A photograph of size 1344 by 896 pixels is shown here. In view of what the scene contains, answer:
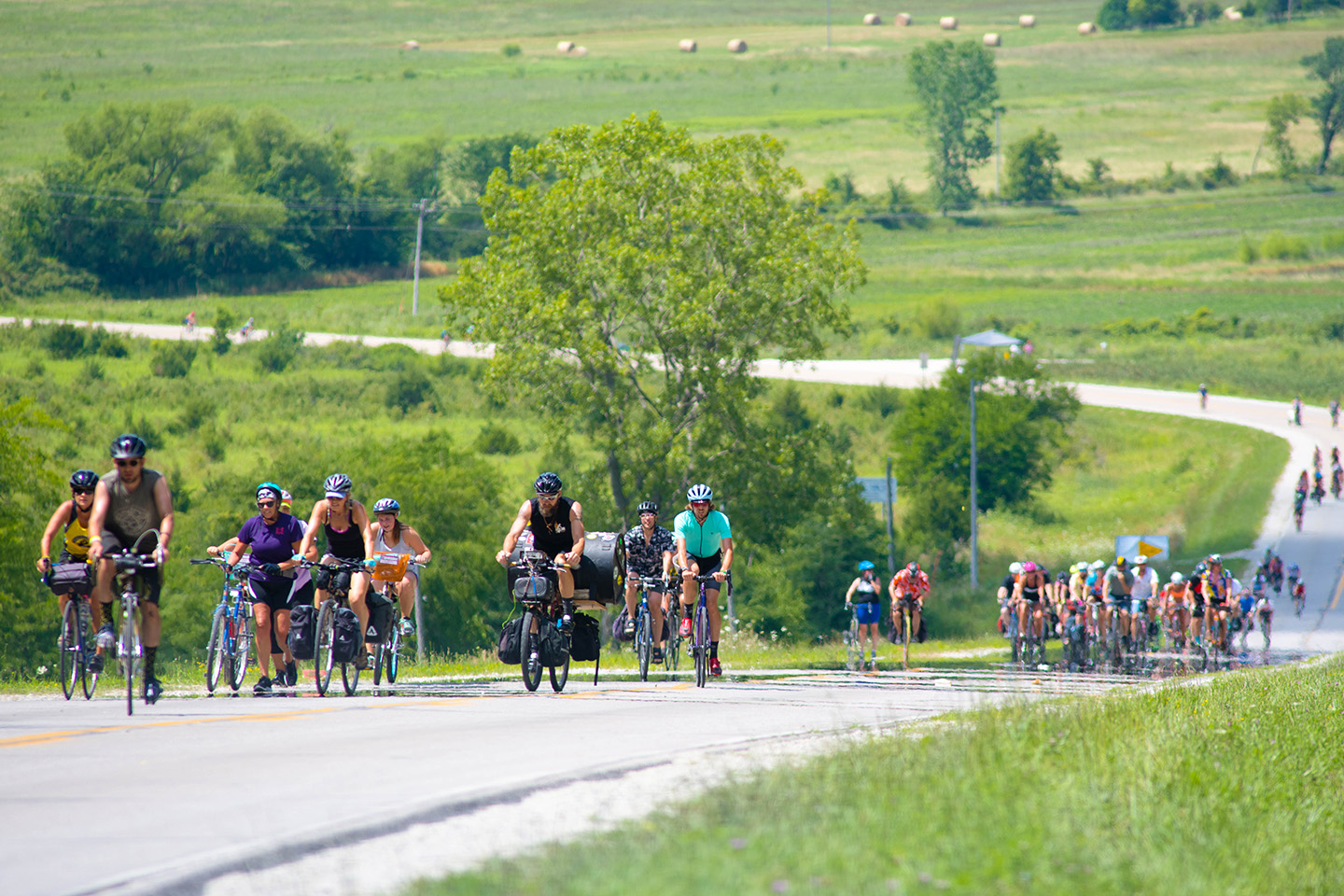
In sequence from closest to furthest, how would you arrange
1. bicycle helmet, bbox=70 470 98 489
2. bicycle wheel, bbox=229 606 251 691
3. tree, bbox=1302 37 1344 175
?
bicycle helmet, bbox=70 470 98 489 → bicycle wheel, bbox=229 606 251 691 → tree, bbox=1302 37 1344 175

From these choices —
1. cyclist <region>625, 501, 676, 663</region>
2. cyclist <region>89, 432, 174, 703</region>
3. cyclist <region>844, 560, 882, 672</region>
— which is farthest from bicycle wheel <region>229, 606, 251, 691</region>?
cyclist <region>844, 560, 882, 672</region>

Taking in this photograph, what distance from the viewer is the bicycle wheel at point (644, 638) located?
685 inches

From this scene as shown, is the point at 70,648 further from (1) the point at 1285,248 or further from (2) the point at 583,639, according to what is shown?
(1) the point at 1285,248

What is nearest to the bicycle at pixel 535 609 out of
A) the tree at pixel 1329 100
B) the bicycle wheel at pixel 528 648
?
the bicycle wheel at pixel 528 648

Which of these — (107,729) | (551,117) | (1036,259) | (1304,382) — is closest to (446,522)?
(107,729)

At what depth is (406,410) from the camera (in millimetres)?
77750

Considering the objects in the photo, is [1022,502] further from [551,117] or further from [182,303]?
[551,117]

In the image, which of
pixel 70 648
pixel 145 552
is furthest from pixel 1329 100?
pixel 145 552

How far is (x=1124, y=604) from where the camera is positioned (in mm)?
29672

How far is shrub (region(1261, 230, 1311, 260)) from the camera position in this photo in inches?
4958

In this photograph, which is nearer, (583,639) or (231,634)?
(583,639)

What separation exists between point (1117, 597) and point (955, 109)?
129939mm

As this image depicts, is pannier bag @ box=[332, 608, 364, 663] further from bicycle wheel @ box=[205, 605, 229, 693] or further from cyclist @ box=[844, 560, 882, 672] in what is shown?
cyclist @ box=[844, 560, 882, 672]

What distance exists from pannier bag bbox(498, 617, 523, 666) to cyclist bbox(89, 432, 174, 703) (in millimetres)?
3116
